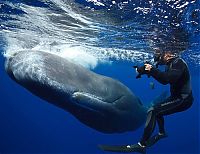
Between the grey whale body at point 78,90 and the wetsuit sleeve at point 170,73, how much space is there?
101 inches

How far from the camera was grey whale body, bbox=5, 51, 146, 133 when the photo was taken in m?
8.90

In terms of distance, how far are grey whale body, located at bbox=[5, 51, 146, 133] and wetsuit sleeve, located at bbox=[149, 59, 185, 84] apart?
2.56 meters

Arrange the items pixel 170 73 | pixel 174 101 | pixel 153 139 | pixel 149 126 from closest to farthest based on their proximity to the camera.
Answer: pixel 170 73 → pixel 149 126 → pixel 174 101 → pixel 153 139

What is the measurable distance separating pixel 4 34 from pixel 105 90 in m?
10.4

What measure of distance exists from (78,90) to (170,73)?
3.05 m

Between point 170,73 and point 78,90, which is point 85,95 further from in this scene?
point 170,73

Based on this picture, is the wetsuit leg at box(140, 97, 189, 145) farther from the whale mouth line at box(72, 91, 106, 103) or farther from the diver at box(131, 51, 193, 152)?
the whale mouth line at box(72, 91, 106, 103)

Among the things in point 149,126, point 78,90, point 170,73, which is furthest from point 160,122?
point 78,90

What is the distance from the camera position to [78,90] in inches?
360

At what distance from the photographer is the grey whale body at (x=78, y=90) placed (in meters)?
8.90

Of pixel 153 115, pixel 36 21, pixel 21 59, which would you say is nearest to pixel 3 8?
pixel 36 21

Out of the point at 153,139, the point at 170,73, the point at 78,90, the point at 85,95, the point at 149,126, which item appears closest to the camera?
the point at 170,73

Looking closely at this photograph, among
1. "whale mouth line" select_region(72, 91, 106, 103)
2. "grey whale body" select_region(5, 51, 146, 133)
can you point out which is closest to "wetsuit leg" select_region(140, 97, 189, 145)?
"grey whale body" select_region(5, 51, 146, 133)

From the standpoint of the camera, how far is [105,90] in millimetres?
9930
